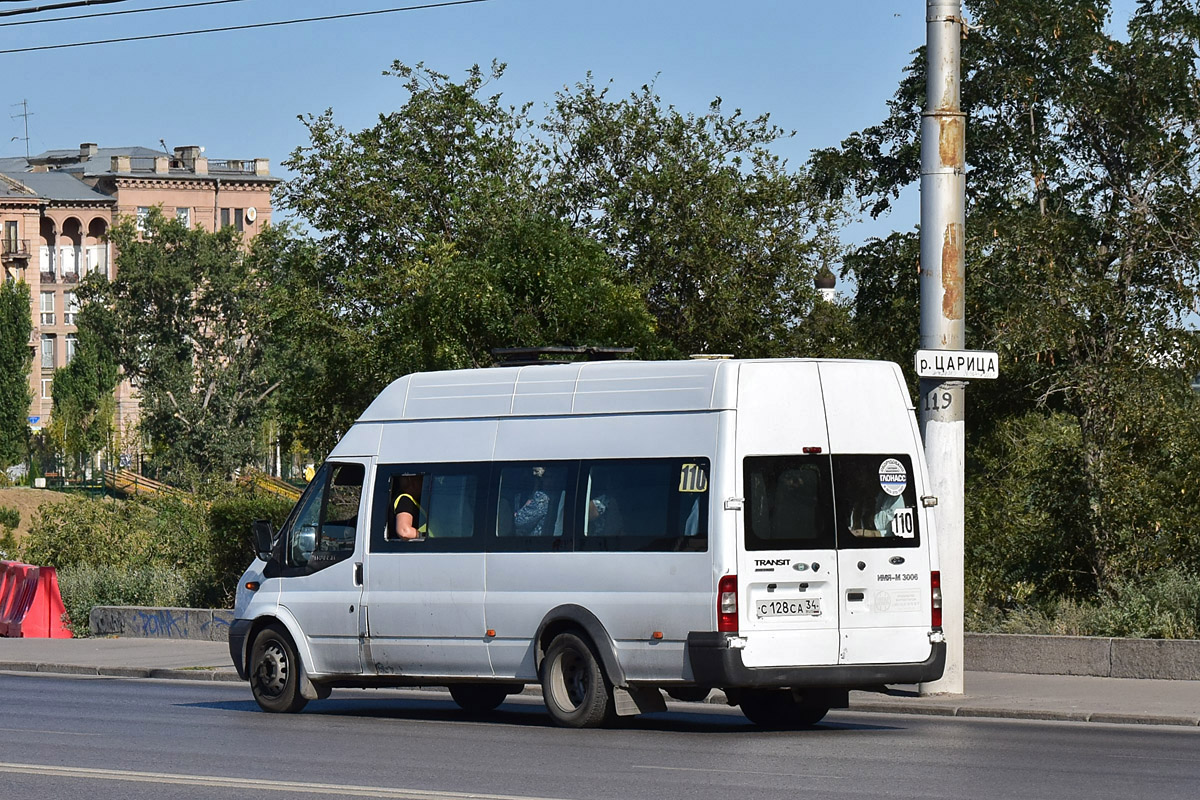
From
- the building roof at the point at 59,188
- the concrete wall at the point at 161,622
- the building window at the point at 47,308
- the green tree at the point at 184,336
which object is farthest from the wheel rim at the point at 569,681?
the building window at the point at 47,308

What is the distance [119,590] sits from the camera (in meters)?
27.6

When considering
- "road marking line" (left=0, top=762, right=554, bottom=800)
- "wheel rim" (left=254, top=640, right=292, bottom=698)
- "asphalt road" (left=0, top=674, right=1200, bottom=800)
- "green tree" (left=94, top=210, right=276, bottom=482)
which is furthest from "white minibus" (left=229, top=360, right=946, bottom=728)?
"green tree" (left=94, top=210, right=276, bottom=482)

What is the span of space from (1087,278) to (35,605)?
1466cm

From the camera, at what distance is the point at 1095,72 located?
22.4 m

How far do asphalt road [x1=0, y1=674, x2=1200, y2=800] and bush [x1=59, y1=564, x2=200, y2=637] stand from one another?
1048 cm

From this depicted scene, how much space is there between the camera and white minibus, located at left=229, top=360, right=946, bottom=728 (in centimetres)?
1323

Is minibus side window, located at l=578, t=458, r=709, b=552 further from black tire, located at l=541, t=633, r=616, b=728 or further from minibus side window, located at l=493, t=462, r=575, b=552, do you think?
black tire, located at l=541, t=633, r=616, b=728

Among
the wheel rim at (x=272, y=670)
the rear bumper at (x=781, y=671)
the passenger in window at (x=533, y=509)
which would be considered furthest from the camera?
the wheel rim at (x=272, y=670)

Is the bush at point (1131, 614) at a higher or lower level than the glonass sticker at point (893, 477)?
lower

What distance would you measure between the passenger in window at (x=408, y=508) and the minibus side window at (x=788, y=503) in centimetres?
303

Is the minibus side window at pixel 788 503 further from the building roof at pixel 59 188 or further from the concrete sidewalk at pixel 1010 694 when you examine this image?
the building roof at pixel 59 188

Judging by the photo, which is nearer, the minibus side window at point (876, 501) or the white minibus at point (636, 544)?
the white minibus at point (636, 544)

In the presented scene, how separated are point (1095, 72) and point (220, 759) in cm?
1446

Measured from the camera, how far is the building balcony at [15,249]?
11756 centimetres
